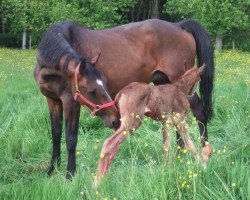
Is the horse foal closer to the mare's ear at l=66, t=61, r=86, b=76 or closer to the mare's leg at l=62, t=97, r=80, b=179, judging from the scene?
the mare's ear at l=66, t=61, r=86, b=76

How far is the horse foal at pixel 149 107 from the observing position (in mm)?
4466

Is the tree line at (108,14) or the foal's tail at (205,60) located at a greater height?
the foal's tail at (205,60)

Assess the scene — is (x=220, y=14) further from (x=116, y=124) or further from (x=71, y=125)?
(x=116, y=124)

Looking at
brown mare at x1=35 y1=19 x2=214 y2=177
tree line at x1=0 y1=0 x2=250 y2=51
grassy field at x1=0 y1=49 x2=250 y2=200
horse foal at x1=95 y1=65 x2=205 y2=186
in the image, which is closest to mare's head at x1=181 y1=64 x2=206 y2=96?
horse foal at x1=95 y1=65 x2=205 y2=186

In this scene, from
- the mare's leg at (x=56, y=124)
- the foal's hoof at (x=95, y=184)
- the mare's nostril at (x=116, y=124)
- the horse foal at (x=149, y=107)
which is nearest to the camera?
the foal's hoof at (x=95, y=184)

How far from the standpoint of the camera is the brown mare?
4918 millimetres

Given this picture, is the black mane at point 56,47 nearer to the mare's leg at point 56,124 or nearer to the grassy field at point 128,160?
the mare's leg at point 56,124

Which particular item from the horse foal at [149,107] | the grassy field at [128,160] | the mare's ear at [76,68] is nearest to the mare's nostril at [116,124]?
the horse foal at [149,107]

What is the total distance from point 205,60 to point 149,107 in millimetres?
1898

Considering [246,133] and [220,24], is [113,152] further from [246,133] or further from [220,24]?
[220,24]

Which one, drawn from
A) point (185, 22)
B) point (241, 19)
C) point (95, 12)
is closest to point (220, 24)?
point (241, 19)

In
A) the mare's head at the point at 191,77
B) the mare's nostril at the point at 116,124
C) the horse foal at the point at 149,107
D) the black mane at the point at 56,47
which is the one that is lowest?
the mare's nostril at the point at 116,124

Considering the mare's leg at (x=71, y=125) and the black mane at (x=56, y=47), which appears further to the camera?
the mare's leg at (x=71, y=125)

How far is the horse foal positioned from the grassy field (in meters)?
0.22
